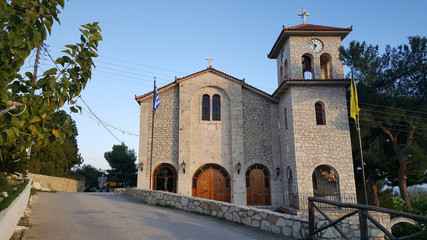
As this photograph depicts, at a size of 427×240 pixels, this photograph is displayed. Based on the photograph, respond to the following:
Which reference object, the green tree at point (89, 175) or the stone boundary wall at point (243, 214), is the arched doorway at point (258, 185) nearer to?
the stone boundary wall at point (243, 214)

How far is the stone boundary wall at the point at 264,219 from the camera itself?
7914 millimetres

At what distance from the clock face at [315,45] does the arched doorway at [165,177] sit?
11.2 m

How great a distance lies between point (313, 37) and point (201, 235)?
14.6 m

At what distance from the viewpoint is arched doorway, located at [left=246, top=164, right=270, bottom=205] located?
18000 millimetres

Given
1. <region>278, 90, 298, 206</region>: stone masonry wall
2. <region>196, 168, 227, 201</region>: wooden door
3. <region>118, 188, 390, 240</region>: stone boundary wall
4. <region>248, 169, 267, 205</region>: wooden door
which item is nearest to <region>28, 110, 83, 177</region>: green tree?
<region>196, 168, 227, 201</region>: wooden door

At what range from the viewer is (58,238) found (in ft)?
23.0

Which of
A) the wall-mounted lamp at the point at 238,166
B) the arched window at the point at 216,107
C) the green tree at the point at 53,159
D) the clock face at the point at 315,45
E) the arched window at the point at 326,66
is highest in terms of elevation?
the clock face at the point at 315,45

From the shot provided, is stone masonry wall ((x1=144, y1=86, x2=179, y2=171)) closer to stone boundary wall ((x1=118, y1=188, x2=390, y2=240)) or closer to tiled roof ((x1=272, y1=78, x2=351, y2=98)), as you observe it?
stone boundary wall ((x1=118, y1=188, x2=390, y2=240))

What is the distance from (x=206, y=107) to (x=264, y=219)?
1134 centimetres

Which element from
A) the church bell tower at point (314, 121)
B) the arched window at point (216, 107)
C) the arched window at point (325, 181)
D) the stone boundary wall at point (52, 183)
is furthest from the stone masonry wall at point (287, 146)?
the stone boundary wall at point (52, 183)

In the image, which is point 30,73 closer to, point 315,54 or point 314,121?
point 314,121

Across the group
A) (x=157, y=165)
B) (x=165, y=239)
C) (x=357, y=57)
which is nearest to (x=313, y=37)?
(x=357, y=57)

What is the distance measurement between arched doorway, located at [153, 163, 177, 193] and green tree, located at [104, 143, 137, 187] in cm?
2352

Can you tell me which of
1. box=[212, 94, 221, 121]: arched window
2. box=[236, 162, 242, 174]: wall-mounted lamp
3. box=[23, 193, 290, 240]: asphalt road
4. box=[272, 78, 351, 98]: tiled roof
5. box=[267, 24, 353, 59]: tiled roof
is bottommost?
box=[23, 193, 290, 240]: asphalt road
